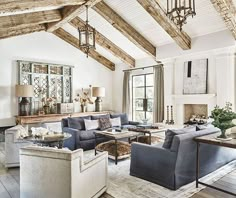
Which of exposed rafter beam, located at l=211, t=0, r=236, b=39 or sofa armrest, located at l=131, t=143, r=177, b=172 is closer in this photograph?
sofa armrest, located at l=131, t=143, r=177, b=172

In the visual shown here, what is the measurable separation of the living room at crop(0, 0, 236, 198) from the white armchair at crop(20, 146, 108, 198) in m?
0.01

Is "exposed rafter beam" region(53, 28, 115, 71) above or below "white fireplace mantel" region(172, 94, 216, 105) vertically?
above

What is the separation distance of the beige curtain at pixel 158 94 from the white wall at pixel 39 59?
2.57 meters

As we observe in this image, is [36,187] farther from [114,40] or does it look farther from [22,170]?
[114,40]

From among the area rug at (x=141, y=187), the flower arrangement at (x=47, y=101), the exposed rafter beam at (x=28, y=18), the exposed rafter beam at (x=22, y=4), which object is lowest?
the area rug at (x=141, y=187)

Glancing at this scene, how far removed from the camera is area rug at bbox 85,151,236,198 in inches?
123

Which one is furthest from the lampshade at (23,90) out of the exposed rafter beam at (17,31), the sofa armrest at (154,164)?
the sofa armrest at (154,164)

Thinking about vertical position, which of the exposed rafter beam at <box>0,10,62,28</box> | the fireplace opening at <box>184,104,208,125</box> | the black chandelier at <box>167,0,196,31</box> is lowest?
the fireplace opening at <box>184,104,208,125</box>

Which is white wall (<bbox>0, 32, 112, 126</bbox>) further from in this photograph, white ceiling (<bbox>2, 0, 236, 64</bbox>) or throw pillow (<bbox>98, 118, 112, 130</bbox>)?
throw pillow (<bbox>98, 118, 112, 130</bbox>)

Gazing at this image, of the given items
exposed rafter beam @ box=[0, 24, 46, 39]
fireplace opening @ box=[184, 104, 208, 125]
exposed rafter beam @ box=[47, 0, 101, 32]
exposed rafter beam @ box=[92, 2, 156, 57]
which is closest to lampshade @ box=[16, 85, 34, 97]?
exposed rafter beam @ box=[0, 24, 46, 39]

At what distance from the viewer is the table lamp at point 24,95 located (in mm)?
6637

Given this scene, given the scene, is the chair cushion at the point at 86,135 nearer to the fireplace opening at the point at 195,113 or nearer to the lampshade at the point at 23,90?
the lampshade at the point at 23,90

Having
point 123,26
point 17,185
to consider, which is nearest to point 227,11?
point 123,26

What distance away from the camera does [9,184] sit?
3.50 meters
